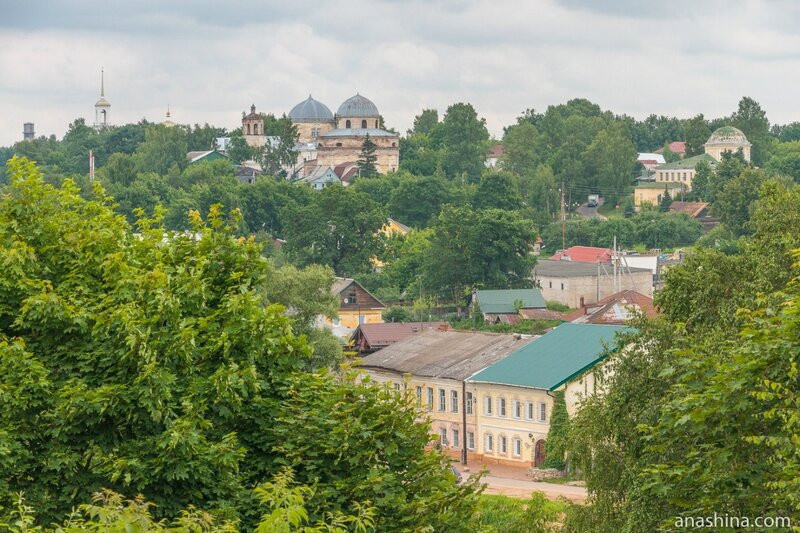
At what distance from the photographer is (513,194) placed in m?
118

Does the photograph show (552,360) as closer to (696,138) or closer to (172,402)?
(172,402)

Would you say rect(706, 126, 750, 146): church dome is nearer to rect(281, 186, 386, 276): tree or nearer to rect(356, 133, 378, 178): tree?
rect(356, 133, 378, 178): tree

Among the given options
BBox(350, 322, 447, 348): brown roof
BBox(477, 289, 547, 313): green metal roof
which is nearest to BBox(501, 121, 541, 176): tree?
BBox(477, 289, 547, 313): green metal roof

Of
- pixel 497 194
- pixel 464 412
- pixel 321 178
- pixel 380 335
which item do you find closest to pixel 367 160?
pixel 321 178

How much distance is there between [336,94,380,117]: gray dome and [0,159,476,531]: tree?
14161 cm

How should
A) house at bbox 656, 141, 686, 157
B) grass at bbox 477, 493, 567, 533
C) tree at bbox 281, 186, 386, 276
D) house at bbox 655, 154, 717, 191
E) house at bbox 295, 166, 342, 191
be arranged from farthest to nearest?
house at bbox 656, 141, 686, 157
house at bbox 295, 166, 342, 191
house at bbox 655, 154, 717, 191
tree at bbox 281, 186, 386, 276
grass at bbox 477, 493, 567, 533

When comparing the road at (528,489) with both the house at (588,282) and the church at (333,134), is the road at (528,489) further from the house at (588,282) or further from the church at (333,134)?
the church at (333,134)

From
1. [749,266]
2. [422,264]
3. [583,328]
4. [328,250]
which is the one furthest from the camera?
[328,250]

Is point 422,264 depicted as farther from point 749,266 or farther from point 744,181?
point 749,266

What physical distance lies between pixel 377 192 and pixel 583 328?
3202 inches

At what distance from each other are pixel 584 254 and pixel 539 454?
5674 cm

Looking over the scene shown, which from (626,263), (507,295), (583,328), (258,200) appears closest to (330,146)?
(258,200)

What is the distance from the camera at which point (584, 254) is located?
103062mm

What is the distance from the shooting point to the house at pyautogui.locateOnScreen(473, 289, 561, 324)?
77.6 metres
